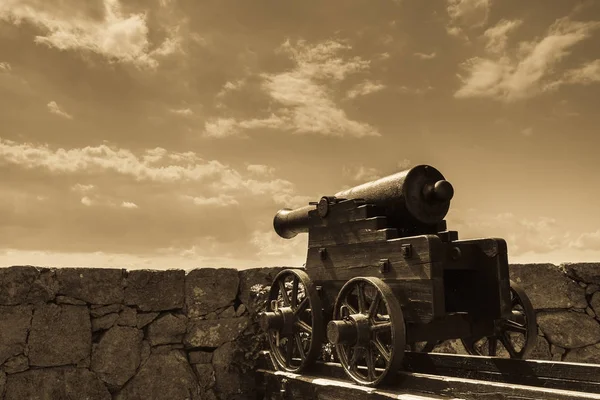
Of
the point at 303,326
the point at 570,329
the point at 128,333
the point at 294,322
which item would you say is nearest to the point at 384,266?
the point at 303,326

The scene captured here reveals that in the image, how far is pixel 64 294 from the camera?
19.5ft

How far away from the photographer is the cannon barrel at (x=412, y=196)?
5133mm

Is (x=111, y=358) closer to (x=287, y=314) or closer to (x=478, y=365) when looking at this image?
(x=287, y=314)

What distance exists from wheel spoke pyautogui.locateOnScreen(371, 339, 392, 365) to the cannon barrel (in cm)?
115

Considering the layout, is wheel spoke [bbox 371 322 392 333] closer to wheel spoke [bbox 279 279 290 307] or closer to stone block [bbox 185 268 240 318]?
wheel spoke [bbox 279 279 290 307]

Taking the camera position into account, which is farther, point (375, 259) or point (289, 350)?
point (289, 350)

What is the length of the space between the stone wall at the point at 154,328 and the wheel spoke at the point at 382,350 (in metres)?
2.17

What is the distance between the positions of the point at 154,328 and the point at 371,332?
2.70 m

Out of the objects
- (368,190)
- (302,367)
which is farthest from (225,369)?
(368,190)

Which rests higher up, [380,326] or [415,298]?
[415,298]

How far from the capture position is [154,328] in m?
6.35

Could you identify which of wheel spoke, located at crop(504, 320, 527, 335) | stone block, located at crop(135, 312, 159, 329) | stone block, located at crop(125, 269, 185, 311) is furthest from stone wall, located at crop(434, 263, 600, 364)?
stone block, located at crop(135, 312, 159, 329)

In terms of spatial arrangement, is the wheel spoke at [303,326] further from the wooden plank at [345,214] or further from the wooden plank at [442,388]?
the wooden plank at [345,214]

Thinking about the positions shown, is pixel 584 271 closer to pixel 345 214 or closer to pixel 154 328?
pixel 345 214
